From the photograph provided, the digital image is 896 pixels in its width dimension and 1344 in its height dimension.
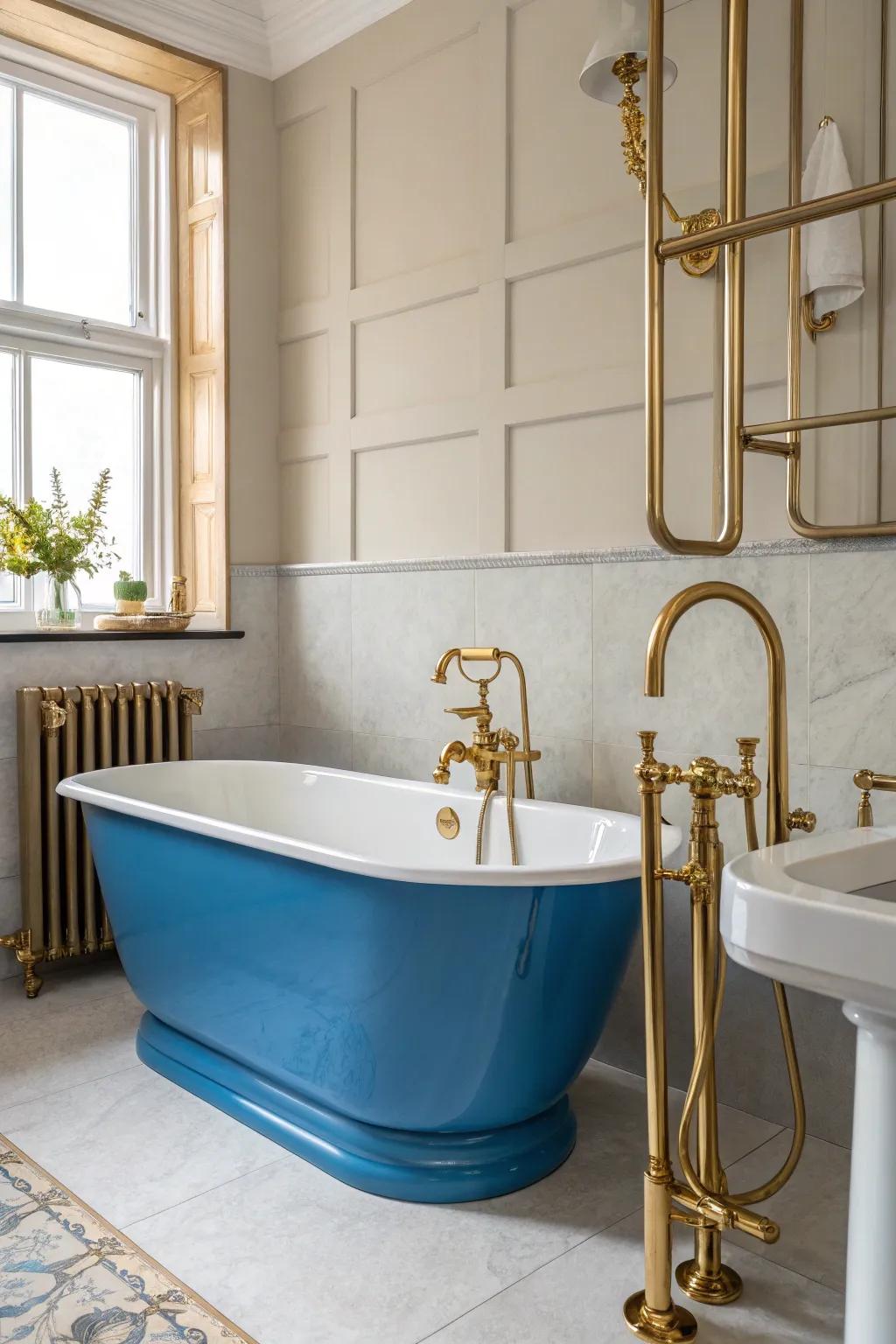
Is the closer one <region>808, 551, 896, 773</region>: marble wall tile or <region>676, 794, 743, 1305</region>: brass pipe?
<region>676, 794, 743, 1305</region>: brass pipe

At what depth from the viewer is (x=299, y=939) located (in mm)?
1995

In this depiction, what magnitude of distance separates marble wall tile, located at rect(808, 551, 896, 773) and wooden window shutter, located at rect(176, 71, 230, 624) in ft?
6.43

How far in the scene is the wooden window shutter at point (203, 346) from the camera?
11.2ft

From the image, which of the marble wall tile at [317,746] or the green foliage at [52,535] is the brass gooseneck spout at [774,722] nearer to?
the marble wall tile at [317,746]

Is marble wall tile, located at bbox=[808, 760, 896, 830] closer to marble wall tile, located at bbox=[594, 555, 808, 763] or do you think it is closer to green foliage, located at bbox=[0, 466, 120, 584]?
marble wall tile, located at bbox=[594, 555, 808, 763]

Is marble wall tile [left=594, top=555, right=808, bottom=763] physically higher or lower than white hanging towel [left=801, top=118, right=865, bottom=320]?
lower

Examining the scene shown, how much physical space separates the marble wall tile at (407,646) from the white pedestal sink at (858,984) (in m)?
1.72

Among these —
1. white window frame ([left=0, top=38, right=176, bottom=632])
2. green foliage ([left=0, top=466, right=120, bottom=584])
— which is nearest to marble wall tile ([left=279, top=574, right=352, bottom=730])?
white window frame ([left=0, top=38, right=176, bottom=632])

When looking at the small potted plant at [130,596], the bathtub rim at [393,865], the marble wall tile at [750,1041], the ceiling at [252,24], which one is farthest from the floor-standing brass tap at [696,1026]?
the ceiling at [252,24]

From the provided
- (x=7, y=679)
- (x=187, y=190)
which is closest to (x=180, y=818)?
(x=7, y=679)

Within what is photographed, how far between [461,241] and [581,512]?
34.3 inches

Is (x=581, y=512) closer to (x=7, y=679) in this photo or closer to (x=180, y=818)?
(x=180, y=818)

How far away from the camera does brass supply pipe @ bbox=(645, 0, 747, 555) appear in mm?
1740

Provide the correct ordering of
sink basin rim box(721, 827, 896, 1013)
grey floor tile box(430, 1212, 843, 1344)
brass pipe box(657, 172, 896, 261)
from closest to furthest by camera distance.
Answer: sink basin rim box(721, 827, 896, 1013) < brass pipe box(657, 172, 896, 261) < grey floor tile box(430, 1212, 843, 1344)
